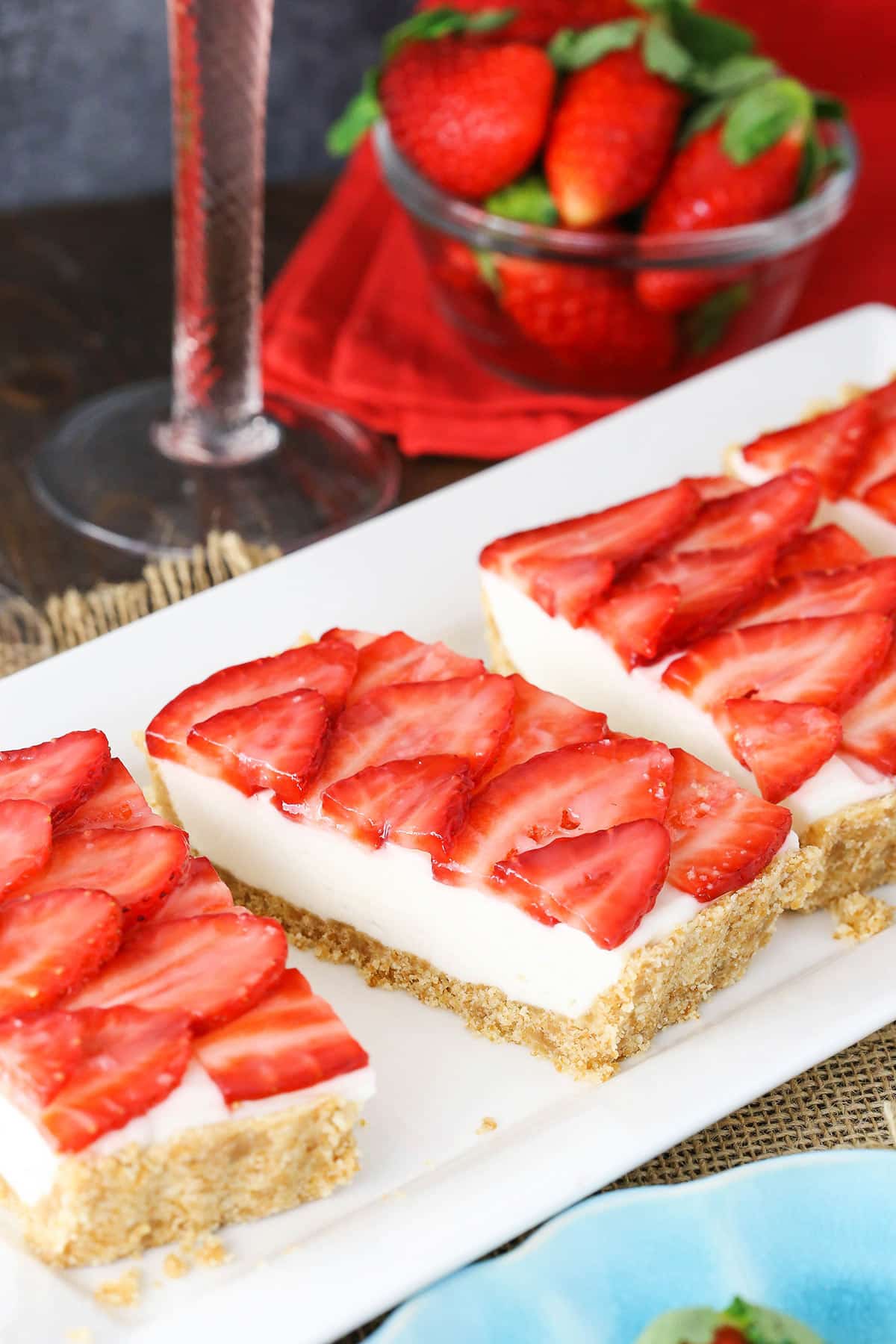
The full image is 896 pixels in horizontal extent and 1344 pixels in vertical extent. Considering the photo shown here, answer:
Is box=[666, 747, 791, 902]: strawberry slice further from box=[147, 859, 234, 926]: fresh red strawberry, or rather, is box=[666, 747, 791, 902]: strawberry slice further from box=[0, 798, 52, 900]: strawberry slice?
box=[0, 798, 52, 900]: strawberry slice

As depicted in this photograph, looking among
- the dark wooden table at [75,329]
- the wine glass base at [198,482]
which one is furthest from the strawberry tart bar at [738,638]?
the dark wooden table at [75,329]

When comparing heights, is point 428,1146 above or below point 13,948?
below

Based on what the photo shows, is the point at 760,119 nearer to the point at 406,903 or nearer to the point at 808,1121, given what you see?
the point at 406,903

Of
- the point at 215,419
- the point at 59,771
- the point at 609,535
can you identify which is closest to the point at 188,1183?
the point at 59,771

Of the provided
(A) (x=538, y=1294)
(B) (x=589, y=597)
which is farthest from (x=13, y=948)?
(B) (x=589, y=597)

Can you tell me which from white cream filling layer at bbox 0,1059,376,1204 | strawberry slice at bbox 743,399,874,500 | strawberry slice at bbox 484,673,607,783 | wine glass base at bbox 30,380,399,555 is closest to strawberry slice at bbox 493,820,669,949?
strawberry slice at bbox 484,673,607,783

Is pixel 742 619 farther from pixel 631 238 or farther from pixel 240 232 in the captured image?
pixel 240 232

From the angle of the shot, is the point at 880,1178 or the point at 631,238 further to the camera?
the point at 631,238

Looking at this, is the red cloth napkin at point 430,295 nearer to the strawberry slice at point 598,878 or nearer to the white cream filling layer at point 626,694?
the white cream filling layer at point 626,694
